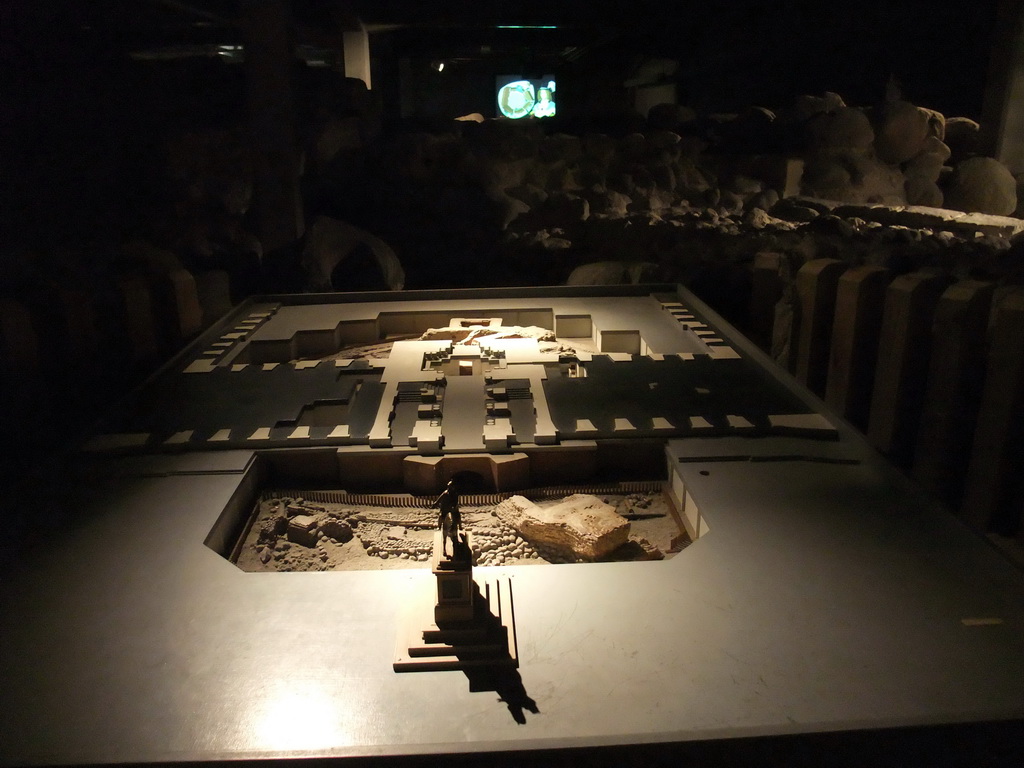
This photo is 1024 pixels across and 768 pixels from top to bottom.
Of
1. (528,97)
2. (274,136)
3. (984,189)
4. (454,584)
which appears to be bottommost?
(454,584)

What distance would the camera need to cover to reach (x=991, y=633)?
1.69 meters

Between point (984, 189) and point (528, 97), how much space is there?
6.68m

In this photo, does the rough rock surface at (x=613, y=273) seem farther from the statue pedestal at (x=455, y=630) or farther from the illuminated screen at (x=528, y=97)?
the illuminated screen at (x=528, y=97)

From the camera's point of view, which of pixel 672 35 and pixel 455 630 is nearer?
pixel 455 630

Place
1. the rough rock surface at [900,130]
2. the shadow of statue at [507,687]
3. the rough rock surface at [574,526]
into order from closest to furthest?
the shadow of statue at [507,687] < the rough rock surface at [574,526] < the rough rock surface at [900,130]

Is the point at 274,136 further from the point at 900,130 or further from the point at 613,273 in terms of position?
the point at 900,130

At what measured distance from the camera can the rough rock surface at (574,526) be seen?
2326 mm

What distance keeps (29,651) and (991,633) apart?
7.51ft

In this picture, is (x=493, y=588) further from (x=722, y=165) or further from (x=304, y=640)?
(x=722, y=165)

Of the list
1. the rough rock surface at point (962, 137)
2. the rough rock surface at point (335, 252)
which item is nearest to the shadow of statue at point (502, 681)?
the rough rock surface at point (335, 252)

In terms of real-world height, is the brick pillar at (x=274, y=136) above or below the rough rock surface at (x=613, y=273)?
above

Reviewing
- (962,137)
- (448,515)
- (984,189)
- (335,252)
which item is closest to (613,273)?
(335,252)

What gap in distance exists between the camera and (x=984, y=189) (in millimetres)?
9695

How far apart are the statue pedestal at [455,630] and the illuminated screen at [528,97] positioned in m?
10.7
